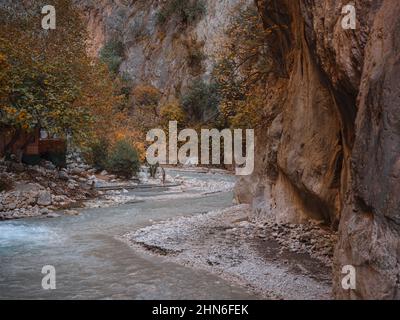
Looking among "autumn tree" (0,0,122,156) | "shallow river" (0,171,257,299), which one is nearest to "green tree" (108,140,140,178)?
"autumn tree" (0,0,122,156)

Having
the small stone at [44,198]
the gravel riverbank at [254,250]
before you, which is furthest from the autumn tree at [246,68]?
the small stone at [44,198]

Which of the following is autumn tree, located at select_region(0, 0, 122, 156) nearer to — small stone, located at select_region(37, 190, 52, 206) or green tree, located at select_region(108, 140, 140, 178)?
small stone, located at select_region(37, 190, 52, 206)

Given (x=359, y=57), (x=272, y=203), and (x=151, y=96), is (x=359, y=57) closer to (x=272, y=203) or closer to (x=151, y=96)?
(x=272, y=203)

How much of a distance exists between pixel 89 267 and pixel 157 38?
162 feet

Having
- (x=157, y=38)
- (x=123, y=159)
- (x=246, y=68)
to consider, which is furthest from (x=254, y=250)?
(x=157, y=38)

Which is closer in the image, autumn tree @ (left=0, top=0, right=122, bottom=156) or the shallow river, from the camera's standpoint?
the shallow river

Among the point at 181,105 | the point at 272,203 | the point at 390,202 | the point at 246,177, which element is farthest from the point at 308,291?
the point at 181,105

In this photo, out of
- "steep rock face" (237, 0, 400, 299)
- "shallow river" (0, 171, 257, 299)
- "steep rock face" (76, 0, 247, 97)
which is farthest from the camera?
"steep rock face" (76, 0, 247, 97)

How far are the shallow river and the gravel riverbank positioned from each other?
476mm

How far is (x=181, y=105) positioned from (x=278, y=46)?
35041mm

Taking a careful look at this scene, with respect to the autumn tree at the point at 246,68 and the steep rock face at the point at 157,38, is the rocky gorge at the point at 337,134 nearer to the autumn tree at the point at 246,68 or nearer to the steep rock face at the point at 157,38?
the autumn tree at the point at 246,68

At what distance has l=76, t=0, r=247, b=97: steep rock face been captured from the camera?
48.9 meters

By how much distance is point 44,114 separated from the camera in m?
18.0

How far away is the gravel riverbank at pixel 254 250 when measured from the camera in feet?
25.9
